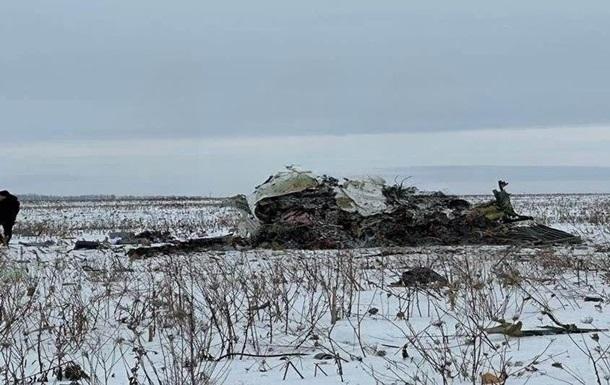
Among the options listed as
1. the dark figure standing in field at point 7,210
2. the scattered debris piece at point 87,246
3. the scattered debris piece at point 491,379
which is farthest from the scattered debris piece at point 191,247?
the scattered debris piece at point 491,379

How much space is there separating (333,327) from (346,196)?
33.2ft

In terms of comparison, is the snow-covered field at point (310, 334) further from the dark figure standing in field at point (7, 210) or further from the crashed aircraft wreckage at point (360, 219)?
the dark figure standing in field at point (7, 210)

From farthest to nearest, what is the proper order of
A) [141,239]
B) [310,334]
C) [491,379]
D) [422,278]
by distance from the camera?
[141,239] < [422,278] < [310,334] < [491,379]

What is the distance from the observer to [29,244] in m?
14.5

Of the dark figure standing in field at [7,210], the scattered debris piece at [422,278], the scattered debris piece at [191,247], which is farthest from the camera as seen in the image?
the dark figure standing in field at [7,210]

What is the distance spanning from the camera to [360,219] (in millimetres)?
15242

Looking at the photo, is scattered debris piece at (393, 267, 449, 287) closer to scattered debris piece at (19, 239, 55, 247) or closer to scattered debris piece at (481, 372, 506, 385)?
scattered debris piece at (481, 372, 506, 385)

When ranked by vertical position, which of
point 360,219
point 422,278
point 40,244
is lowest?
point 40,244

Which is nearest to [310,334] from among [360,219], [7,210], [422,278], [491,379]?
[491,379]

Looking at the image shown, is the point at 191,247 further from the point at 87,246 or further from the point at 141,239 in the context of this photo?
the point at 141,239

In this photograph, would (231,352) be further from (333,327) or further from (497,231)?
(497,231)

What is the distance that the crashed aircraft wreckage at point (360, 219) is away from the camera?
1450 cm

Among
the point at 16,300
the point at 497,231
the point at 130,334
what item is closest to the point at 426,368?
the point at 130,334

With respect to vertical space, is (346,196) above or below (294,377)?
above
